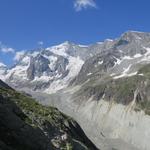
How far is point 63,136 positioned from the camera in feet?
103

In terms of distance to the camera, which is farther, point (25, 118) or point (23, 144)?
point (25, 118)

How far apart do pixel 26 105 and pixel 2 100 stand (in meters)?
6.36

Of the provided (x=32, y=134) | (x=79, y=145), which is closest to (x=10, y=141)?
(x=32, y=134)

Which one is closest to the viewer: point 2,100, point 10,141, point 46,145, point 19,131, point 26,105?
point 10,141

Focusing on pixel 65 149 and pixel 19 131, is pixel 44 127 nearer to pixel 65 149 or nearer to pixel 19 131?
pixel 65 149

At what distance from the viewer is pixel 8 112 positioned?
24812mm

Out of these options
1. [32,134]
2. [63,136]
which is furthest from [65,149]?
[32,134]

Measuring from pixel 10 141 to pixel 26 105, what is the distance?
12934 millimetres

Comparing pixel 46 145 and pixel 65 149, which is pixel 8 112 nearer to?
pixel 46 145

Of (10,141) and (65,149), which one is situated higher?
(65,149)

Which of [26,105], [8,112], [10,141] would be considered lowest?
[10,141]

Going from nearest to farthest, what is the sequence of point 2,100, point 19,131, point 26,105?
point 19,131
point 2,100
point 26,105

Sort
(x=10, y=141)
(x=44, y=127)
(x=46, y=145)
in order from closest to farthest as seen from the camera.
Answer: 1. (x=10, y=141)
2. (x=46, y=145)
3. (x=44, y=127)

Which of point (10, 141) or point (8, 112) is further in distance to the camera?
point (8, 112)
